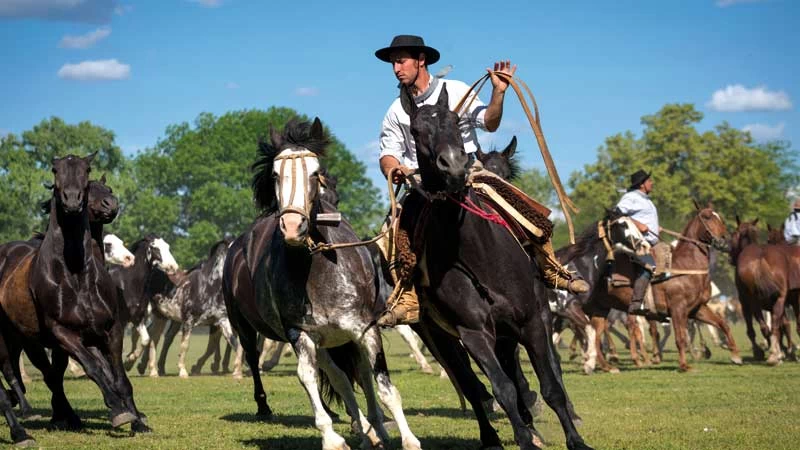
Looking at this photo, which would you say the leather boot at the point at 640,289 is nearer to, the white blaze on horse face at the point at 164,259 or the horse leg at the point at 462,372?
the white blaze on horse face at the point at 164,259

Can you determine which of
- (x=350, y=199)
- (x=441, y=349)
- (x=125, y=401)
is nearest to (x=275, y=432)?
(x=125, y=401)

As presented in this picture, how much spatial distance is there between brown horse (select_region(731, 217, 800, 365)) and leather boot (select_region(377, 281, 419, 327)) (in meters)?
15.0

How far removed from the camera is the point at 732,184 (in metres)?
68.4

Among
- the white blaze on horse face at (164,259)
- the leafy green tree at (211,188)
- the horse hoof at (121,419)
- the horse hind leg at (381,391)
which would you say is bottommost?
the horse hoof at (121,419)

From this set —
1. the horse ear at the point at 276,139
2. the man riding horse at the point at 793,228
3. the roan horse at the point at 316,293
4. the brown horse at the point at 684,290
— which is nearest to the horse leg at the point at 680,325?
the brown horse at the point at 684,290

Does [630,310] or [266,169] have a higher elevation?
[266,169]

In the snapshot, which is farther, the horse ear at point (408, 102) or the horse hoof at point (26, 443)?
the horse hoof at point (26, 443)

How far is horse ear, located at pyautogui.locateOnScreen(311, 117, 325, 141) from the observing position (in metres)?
10.2

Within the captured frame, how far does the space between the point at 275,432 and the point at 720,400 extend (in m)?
6.18

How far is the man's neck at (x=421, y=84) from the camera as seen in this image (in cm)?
980

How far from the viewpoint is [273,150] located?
10.4 meters

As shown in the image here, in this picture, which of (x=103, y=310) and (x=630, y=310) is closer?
(x=103, y=310)

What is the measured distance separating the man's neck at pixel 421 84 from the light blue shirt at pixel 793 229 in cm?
1688

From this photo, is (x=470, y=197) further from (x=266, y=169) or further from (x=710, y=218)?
(x=710, y=218)
